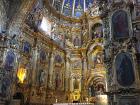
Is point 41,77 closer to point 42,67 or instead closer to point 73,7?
point 42,67

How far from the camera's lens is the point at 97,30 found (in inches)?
1115

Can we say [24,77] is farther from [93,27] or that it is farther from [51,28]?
[93,27]

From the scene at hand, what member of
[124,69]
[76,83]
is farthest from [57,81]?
[124,69]

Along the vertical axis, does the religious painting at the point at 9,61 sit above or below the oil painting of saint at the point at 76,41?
below

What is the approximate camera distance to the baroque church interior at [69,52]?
13336mm

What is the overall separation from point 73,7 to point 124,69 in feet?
70.0

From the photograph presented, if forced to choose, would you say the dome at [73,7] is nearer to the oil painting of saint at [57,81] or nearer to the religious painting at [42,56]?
the religious painting at [42,56]

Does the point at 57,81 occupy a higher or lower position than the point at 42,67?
lower

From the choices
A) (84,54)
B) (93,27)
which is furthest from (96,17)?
(84,54)

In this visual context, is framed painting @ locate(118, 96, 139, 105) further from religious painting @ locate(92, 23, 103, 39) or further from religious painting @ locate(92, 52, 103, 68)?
religious painting @ locate(92, 23, 103, 39)

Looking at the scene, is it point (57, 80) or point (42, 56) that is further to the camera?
point (57, 80)

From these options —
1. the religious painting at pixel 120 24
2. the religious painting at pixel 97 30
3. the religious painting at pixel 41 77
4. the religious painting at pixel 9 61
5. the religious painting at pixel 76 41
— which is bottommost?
the religious painting at pixel 41 77

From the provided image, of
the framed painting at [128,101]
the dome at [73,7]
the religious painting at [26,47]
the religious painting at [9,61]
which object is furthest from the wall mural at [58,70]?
the framed painting at [128,101]

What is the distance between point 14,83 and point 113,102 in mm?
10509
